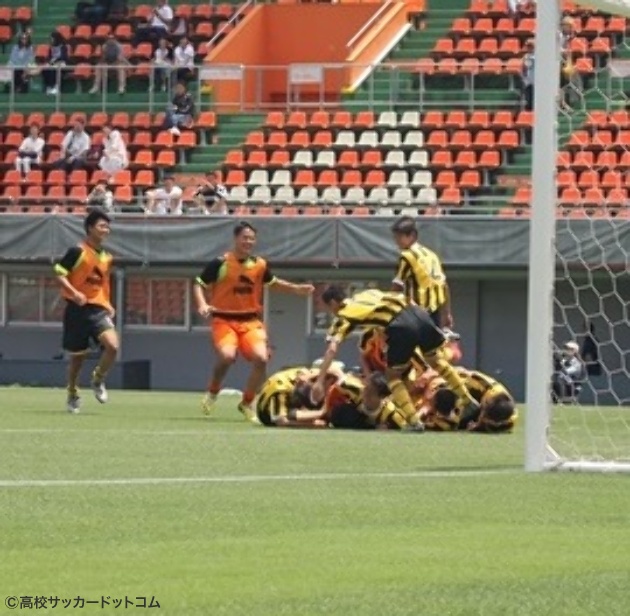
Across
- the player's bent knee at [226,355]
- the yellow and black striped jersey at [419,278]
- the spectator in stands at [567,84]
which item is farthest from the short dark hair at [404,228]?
the player's bent knee at [226,355]

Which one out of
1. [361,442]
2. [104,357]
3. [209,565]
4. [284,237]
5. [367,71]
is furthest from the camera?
[367,71]

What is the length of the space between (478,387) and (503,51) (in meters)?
19.8

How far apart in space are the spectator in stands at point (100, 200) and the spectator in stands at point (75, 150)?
2093 mm

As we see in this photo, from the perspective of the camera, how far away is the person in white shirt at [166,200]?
124 ft

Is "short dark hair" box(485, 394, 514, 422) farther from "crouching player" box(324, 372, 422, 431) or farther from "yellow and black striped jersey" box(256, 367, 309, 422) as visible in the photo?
"yellow and black striped jersey" box(256, 367, 309, 422)

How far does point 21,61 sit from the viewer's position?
4388 cm

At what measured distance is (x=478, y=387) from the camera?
68.6 ft

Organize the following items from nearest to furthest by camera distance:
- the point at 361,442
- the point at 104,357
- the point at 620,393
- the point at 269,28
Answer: the point at 361,442 → the point at 104,357 → the point at 620,393 → the point at 269,28

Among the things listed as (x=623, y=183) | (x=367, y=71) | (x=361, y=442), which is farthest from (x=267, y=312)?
(x=361, y=442)

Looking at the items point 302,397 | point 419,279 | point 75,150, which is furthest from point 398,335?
point 75,150

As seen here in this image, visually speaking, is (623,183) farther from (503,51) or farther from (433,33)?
(433,33)

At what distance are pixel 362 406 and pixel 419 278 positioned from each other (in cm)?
127

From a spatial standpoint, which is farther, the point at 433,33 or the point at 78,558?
the point at 433,33

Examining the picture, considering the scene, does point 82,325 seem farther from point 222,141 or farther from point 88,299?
point 222,141
